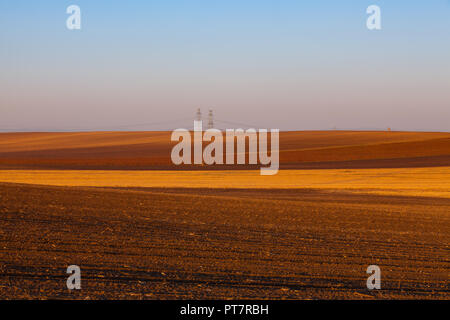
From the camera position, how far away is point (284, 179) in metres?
32.6

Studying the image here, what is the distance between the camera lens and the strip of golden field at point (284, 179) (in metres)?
27.6

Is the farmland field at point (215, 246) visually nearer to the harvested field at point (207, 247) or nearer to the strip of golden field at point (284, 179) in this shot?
the harvested field at point (207, 247)

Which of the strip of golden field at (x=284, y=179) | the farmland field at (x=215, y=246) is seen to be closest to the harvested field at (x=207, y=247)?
the farmland field at (x=215, y=246)

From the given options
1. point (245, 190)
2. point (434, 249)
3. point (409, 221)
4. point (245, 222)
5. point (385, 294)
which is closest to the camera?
point (385, 294)

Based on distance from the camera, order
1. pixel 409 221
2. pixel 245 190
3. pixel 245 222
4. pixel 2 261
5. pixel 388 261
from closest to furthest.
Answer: pixel 2 261 → pixel 388 261 → pixel 245 222 → pixel 409 221 → pixel 245 190

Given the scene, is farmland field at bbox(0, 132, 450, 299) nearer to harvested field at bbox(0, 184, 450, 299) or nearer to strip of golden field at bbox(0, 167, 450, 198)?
harvested field at bbox(0, 184, 450, 299)

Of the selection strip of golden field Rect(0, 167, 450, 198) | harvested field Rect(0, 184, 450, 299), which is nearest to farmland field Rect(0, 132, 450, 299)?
harvested field Rect(0, 184, 450, 299)

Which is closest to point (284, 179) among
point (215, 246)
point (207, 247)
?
point (215, 246)

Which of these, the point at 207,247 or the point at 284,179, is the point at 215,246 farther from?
the point at 284,179

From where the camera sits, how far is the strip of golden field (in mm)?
27594

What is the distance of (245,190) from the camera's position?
26.2 meters
